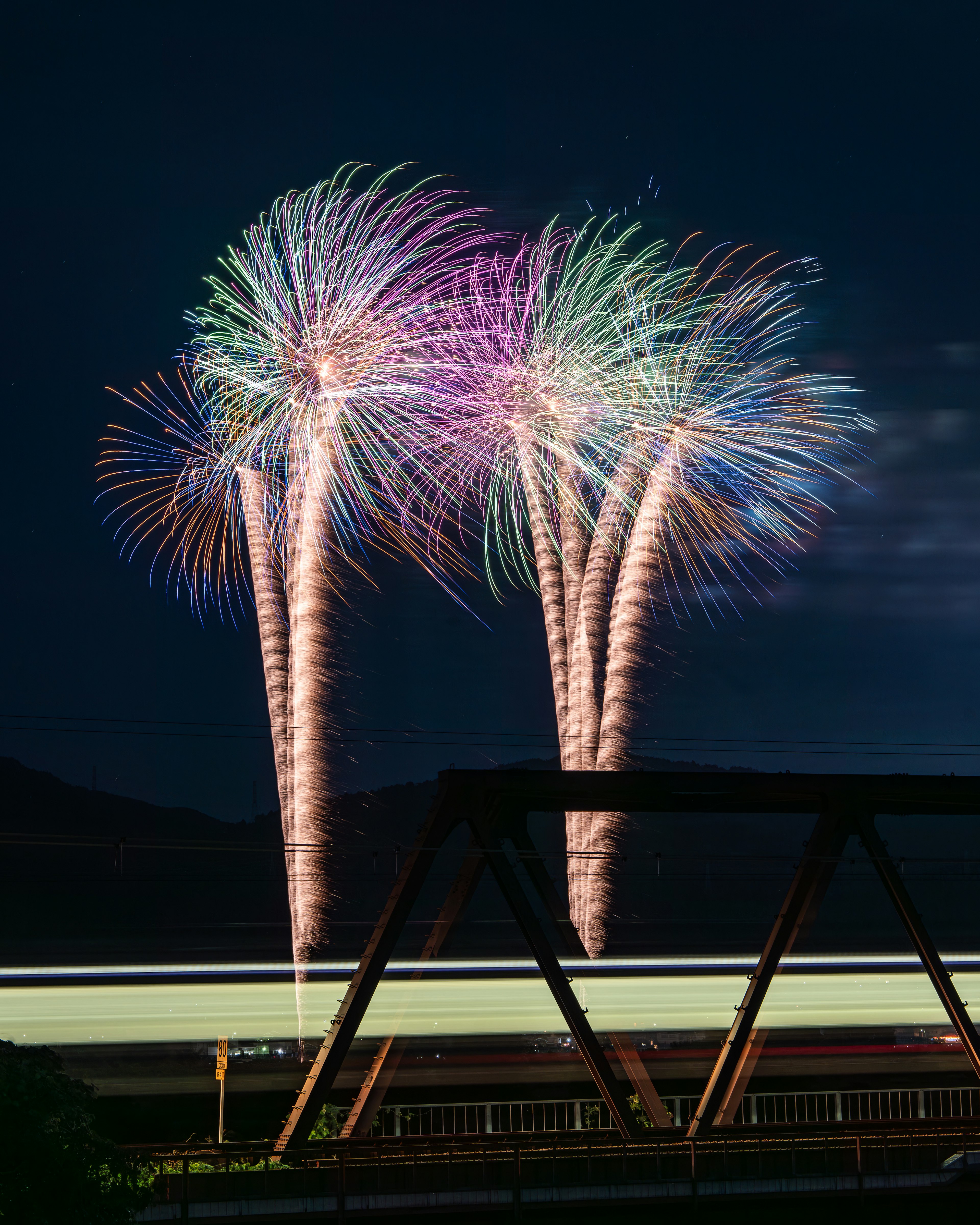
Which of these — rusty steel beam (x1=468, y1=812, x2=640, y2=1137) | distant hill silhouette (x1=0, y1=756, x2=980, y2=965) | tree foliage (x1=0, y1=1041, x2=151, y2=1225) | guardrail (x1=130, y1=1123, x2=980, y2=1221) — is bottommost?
guardrail (x1=130, y1=1123, x2=980, y2=1221)

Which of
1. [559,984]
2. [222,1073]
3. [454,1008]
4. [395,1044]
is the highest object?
[454,1008]

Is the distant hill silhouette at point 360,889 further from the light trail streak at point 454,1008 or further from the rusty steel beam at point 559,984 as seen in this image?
the rusty steel beam at point 559,984

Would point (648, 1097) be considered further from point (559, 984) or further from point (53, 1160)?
point (53, 1160)

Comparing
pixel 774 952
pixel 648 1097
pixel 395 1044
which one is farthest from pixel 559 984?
pixel 774 952

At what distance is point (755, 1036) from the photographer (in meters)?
28.2

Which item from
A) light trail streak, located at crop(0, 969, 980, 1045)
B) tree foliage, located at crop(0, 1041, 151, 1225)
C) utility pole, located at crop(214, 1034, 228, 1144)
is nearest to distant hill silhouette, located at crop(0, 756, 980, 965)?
light trail streak, located at crop(0, 969, 980, 1045)

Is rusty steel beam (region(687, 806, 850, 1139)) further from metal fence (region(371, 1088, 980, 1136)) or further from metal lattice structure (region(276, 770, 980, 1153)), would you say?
metal fence (region(371, 1088, 980, 1136))

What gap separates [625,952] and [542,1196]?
1810 inches

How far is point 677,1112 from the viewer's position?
25.7 meters

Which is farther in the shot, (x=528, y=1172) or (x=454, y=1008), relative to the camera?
(x=454, y=1008)

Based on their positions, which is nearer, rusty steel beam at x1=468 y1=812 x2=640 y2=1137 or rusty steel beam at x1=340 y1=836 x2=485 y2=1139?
rusty steel beam at x1=468 y1=812 x2=640 y2=1137

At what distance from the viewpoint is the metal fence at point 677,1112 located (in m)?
23.8

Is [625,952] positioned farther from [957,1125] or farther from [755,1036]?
[957,1125]

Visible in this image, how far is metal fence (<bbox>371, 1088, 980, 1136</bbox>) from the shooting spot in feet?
78.0
